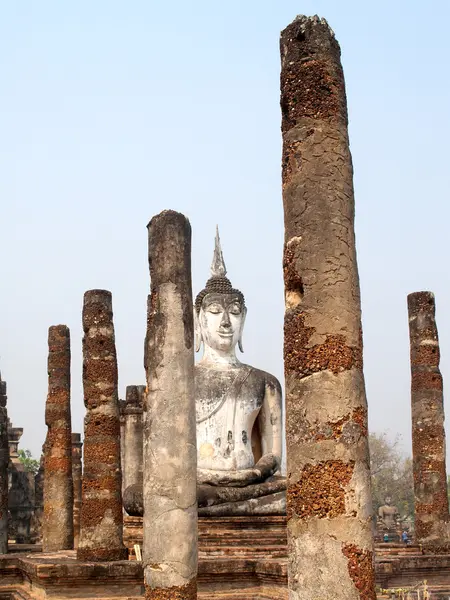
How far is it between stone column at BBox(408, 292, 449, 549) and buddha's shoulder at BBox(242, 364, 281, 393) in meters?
4.01

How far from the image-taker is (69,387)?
1727cm

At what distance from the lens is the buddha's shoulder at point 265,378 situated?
17.6 meters

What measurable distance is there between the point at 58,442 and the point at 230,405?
3168 mm

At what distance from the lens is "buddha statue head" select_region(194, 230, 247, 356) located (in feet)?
58.2

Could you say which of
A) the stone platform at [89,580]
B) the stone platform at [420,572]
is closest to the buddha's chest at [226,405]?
the stone platform at [420,572]

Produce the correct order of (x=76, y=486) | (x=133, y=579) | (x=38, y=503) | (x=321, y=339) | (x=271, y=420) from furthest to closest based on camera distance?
(x=38, y=503), (x=76, y=486), (x=271, y=420), (x=133, y=579), (x=321, y=339)

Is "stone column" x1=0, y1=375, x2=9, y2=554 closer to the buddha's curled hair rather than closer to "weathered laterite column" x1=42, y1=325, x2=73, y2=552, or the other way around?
"weathered laterite column" x1=42, y1=325, x2=73, y2=552

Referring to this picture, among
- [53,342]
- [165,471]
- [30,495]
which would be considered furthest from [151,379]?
[30,495]

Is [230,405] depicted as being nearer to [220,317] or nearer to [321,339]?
[220,317]

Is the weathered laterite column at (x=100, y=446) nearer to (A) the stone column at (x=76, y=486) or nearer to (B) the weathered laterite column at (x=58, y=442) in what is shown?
(B) the weathered laterite column at (x=58, y=442)

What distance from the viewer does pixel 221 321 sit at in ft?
58.3

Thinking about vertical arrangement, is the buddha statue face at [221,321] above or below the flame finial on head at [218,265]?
below

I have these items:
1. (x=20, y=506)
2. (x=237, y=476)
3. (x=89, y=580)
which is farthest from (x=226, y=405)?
(x=20, y=506)

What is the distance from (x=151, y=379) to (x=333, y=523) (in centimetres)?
348
